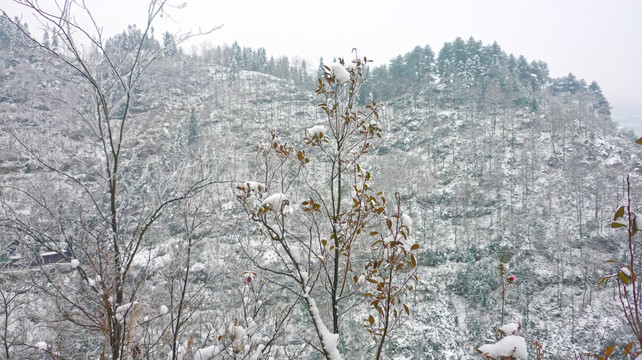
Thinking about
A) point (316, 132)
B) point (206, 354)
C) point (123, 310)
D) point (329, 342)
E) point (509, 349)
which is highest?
point (316, 132)

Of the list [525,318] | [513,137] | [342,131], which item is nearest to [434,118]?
[513,137]

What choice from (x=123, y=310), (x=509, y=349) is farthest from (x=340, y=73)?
(x=123, y=310)

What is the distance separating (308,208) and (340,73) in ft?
4.02

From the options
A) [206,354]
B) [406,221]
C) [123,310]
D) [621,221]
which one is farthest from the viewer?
[206,354]

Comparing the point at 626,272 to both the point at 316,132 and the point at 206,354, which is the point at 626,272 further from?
the point at 206,354

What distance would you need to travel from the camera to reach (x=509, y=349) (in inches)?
67.0

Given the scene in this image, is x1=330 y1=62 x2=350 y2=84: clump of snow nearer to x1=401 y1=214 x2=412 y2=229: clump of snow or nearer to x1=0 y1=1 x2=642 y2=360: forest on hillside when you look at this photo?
x1=0 y1=1 x2=642 y2=360: forest on hillside

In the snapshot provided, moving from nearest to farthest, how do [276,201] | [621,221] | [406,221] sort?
1. [621,221]
2. [406,221]
3. [276,201]

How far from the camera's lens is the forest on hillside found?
2537mm

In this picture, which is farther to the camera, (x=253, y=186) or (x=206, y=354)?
(x=206, y=354)

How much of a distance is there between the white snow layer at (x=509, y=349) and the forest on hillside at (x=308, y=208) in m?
0.01

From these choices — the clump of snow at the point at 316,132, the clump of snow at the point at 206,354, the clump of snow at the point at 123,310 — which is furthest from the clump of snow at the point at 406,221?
the clump of snow at the point at 123,310

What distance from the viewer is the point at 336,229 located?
2584 millimetres

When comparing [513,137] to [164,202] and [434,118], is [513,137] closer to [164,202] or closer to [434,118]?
[434,118]
